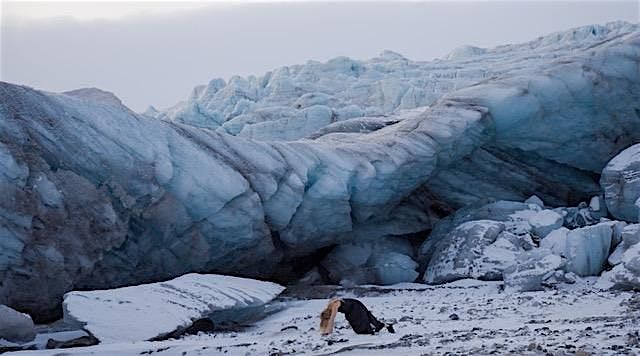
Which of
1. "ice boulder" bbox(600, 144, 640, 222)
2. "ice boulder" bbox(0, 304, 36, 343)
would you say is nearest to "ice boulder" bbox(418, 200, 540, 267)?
"ice boulder" bbox(600, 144, 640, 222)

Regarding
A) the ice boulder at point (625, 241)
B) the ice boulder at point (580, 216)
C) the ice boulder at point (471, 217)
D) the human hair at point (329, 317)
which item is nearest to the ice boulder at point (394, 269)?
the ice boulder at point (471, 217)

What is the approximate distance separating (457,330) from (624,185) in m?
9.26

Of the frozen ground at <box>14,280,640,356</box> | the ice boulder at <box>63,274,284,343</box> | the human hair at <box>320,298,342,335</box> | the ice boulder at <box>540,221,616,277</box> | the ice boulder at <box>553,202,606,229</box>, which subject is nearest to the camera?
the frozen ground at <box>14,280,640,356</box>

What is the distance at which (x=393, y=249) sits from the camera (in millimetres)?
16438

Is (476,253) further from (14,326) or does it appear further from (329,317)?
(14,326)

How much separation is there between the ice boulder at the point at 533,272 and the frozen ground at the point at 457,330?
438 millimetres

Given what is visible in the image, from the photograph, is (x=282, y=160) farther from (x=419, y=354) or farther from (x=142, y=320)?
(x=419, y=354)

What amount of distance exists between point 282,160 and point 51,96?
4.74 metres

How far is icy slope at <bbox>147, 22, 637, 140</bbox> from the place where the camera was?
28.6 meters

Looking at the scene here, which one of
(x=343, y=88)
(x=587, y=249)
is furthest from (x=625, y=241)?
(x=343, y=88)

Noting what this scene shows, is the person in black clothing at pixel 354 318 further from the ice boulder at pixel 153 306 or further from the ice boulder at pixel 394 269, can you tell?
the ice boulder at pixel 394 269

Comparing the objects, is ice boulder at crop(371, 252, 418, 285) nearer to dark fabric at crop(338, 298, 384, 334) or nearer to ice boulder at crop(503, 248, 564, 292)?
ice boulder at crop(503, 248, 564, 292)

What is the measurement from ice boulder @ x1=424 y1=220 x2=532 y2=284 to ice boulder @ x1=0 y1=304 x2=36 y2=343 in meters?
8.66

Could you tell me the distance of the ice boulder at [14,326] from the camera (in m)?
7.93
